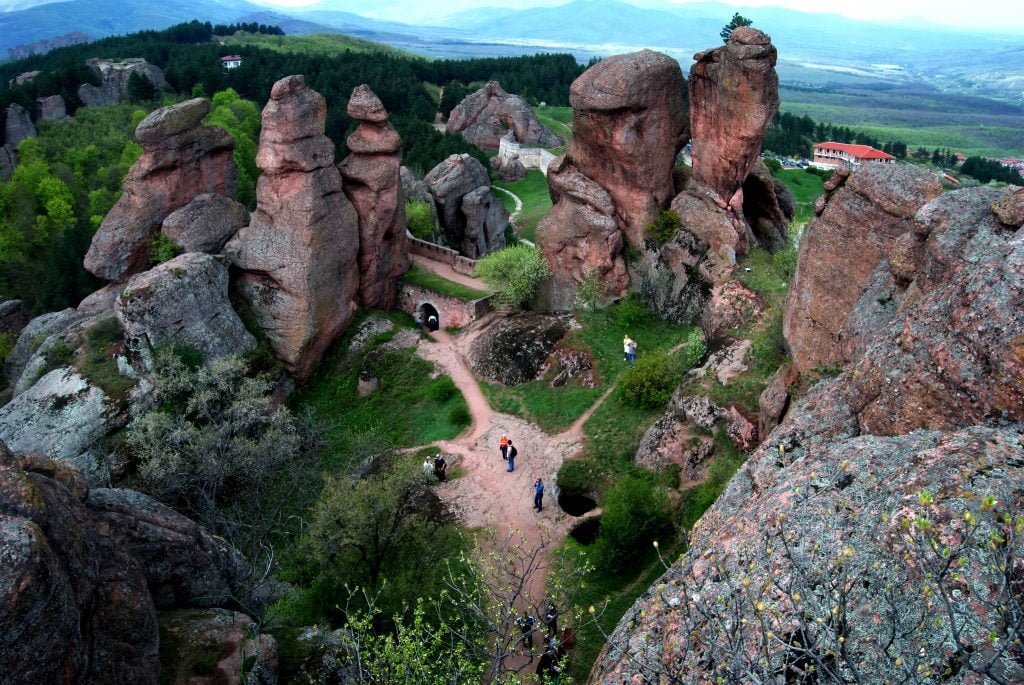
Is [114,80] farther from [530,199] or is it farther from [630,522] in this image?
[630,522]

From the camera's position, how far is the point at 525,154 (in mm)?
75125

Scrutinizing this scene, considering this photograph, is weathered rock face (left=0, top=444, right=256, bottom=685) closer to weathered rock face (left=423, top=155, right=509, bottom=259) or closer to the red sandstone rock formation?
the red sandstone rock formation

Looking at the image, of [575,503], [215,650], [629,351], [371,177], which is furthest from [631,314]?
[215,650]

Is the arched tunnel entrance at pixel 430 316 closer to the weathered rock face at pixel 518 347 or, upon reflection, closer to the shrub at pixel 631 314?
the weathered rock face at pixel 518 347

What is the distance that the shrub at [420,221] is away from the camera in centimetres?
4494

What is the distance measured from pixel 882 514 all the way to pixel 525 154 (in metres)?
69.6

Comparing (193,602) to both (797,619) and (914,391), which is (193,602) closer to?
(797,619)

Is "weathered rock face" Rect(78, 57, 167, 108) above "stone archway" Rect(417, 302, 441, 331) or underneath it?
above

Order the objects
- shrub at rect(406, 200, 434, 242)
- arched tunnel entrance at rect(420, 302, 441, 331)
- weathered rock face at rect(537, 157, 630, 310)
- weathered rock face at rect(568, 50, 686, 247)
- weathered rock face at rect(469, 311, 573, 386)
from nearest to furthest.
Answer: weathered rock face at rect(568, 50, 686, 247) → weathered rock face at rect(469, 311, 573, 386) → weathered rock face at rect(537, 157, 630, 310) → arched tunnel entrance at rect(420, 302, 441, 331) → shrub at rect(406, 200, 434, 242)

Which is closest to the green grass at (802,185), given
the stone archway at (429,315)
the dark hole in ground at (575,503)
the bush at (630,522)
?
the stone archway at (429,315)

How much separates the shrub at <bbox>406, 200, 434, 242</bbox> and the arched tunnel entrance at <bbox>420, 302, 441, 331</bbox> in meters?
7.16

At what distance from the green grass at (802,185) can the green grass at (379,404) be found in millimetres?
40046

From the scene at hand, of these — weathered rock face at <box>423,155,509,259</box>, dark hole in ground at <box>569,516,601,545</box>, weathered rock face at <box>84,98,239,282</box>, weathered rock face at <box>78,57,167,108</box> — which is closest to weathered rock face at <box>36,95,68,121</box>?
A: weathered rock face at <box>78,57,167,108</box>

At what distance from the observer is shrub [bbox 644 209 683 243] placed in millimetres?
32906
